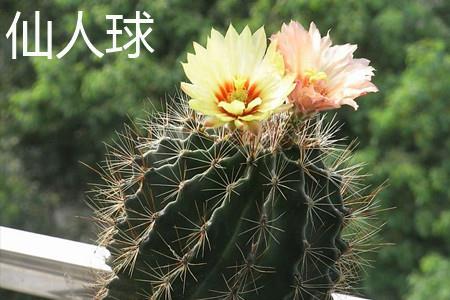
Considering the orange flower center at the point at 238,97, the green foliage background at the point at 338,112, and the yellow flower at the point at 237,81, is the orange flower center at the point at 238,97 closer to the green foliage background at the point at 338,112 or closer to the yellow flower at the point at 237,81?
the yellow flower at the point at 237,81

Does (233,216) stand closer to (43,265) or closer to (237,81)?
(237,81)

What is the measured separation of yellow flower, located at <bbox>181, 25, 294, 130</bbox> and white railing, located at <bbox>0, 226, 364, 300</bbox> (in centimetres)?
46

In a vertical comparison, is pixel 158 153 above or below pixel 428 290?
above

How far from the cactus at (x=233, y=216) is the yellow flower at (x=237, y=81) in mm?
25

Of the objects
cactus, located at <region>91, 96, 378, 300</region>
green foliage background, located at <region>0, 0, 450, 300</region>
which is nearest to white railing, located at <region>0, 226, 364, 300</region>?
cactus, located at <region>91, 96, 378, 300</region>

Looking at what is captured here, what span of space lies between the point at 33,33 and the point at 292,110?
2488mm

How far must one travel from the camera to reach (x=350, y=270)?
2.43 feet

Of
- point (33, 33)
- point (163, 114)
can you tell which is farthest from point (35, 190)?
point (163, 114)

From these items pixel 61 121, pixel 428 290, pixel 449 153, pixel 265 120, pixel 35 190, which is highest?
pixel 265 120

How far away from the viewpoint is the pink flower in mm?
663

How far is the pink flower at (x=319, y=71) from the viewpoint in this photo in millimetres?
663

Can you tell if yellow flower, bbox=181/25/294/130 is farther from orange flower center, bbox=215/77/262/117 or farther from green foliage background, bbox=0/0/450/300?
green foliage background, bbox=0/0/450/300

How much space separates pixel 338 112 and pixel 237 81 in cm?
188

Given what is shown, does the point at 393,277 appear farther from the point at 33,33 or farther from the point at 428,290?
the point at 33,33
